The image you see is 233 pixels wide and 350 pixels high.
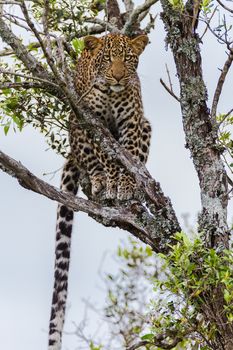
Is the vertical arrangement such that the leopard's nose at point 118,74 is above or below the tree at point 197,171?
Result: above

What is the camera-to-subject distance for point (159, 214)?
375 inches

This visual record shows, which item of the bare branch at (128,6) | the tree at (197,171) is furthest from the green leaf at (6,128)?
the bare branch at (128,6)

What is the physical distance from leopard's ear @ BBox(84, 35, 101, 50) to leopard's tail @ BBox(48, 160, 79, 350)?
138 centimetres

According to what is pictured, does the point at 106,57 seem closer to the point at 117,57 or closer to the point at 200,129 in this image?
the point at 117,57

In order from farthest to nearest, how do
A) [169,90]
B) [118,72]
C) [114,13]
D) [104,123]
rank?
[114,13] < [118,72] < [104,123] < [169,90]

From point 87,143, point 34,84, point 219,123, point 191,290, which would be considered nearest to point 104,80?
point 87,143

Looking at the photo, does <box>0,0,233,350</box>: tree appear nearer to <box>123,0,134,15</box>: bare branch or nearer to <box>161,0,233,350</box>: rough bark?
<box>161,0,233,350</box>: rough bark

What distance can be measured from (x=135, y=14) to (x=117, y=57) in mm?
544

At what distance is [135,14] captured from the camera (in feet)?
38.7

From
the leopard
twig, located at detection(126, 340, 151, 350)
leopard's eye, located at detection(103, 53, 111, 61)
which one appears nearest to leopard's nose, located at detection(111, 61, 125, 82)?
the leopard

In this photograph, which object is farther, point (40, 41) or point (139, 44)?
point (139, 44)

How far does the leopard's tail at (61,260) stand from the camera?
11.0 m

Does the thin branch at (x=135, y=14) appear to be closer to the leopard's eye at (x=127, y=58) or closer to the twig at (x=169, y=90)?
the leopard's eye at (x=127, y=58)

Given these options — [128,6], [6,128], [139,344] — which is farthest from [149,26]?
[139,344]
